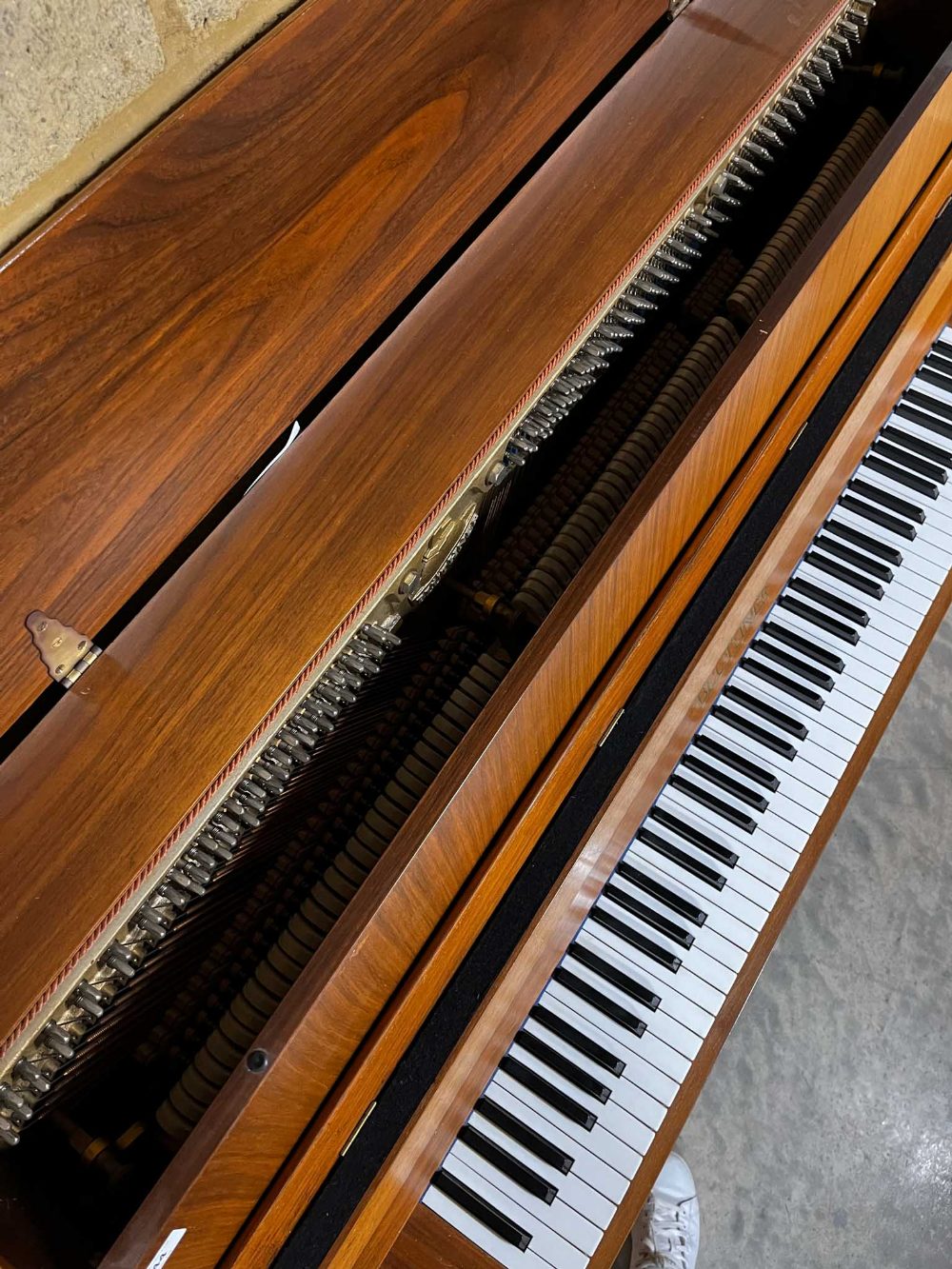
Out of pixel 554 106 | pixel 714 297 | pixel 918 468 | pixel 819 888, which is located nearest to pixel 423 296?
pixel 554 106

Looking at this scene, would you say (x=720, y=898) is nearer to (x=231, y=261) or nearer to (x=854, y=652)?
(x=854, y=652)

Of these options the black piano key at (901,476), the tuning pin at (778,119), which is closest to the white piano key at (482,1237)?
the black piano key at (901,476)

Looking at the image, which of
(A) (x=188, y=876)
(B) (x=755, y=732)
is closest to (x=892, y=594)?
(B) (x=755, y=732)

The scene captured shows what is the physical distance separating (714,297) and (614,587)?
2.73ft

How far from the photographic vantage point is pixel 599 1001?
175cm

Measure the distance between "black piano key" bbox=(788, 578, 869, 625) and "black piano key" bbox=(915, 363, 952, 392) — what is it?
58 centimetres

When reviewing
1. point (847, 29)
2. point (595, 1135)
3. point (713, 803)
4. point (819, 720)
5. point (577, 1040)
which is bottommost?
point (595, 1135)

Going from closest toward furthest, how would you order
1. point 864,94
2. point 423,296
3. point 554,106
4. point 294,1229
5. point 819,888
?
point 294,1229 → point 423,296 → point 554,106 → point 864,94 → point 819,888

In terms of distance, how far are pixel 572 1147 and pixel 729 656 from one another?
87cm

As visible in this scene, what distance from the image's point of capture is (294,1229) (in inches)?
52.8

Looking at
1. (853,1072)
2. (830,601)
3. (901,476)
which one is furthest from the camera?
(853,1072)

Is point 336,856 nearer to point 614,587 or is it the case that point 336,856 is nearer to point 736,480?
point 614,587

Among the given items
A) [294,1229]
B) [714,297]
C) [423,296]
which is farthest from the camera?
[714,297]

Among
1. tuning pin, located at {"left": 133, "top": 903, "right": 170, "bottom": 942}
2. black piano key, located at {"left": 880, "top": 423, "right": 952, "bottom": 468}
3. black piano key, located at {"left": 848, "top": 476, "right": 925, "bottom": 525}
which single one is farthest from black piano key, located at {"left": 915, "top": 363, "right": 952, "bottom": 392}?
tuning pin, located at {"left": 133, "top": 903, "right": 170, "bottom": 942}
